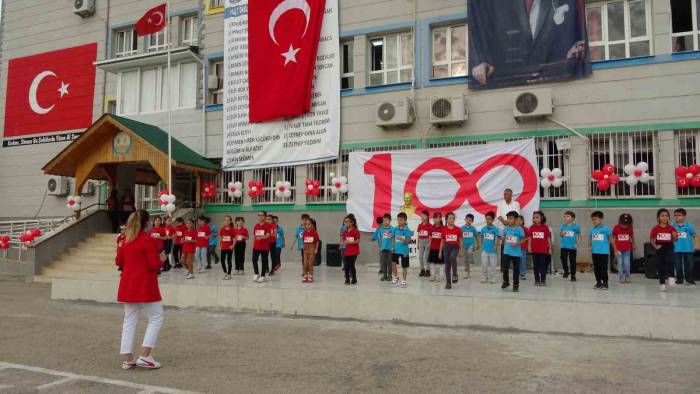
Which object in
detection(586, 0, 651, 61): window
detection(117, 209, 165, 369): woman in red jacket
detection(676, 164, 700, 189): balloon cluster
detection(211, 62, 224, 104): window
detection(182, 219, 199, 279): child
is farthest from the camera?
detection(211, 62, 224, 104): window

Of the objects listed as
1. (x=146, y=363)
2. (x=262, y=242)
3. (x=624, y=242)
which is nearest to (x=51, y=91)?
(x=262, y=242)

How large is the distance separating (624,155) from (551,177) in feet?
7.16

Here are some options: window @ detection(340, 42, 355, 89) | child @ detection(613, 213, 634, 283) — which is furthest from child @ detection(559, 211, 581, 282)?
window @ detection(340, 42, 355, 89)

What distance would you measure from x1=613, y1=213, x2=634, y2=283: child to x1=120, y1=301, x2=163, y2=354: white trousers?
908 cm

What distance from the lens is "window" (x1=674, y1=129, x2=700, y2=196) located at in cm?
1342

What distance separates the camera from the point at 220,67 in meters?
20.2

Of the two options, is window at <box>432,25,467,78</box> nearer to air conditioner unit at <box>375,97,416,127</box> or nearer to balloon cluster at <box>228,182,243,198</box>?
air conditioner unit at <box>375,97,416,127</box>

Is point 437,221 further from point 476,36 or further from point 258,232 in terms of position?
point 476,36

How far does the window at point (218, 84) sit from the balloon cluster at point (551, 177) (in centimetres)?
1206

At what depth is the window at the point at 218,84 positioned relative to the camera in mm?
20031

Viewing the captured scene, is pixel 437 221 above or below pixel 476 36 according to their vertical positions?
below

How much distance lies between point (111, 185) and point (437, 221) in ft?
46.0

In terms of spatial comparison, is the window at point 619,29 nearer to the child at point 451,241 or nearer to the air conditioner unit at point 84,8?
the child at point 451,241

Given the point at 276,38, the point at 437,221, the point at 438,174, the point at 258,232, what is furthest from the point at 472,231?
the point at 276,38
